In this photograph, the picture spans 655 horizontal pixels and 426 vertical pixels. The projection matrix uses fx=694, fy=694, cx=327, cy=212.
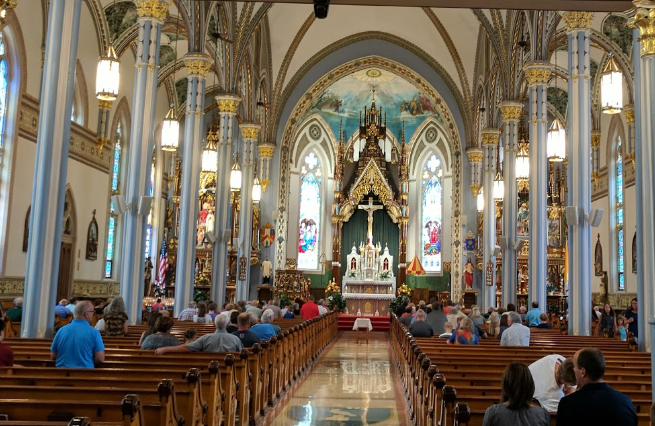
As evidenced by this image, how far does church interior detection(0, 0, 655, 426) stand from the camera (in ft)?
33.3

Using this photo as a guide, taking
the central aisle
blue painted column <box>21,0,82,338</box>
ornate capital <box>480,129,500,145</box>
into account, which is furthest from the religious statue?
blue painted column <box>21,0,82,338</box>

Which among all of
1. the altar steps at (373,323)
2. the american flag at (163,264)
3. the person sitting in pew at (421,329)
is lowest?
the altar steps at (373,323)

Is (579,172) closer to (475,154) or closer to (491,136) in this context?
(491,136)

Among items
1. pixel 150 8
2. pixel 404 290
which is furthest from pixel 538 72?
pixel 404 290

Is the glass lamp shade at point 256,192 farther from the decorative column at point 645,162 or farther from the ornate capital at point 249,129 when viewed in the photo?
the decorative column at point 645,162

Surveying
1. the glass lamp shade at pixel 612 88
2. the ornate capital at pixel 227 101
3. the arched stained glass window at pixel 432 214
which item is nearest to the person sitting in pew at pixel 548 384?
the glass lamp shade at pixel 612 88

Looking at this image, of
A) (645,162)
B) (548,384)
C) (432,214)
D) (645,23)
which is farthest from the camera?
(432,214)

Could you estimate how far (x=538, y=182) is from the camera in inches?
782

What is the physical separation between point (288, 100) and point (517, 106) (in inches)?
526

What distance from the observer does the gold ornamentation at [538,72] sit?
66.8 feet

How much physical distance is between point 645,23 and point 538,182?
29.0 feet

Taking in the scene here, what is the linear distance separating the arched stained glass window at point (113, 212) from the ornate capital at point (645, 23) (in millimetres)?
20934

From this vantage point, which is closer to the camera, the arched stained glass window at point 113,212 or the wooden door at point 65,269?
the wooden door at point 65,269

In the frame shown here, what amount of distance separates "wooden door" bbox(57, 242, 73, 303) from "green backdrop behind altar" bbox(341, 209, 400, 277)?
18182mm
